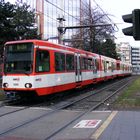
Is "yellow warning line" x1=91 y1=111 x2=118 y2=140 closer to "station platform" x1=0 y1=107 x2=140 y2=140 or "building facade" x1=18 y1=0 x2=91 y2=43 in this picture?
"station platform" x1=0 y1=107 x2=140 y2=140

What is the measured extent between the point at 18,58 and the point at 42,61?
115 centimetres

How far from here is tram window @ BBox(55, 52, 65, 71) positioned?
70.9 feet

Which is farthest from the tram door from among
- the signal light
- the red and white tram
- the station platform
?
the signal light

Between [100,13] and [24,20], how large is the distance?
13732 mm

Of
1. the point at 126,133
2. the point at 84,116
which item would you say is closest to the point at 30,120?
the point at 84,116

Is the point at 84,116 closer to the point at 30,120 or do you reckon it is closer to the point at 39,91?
the point at 30,120

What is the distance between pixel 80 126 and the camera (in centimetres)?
1242

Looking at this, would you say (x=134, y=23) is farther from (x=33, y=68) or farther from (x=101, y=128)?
(x=33, y=68)

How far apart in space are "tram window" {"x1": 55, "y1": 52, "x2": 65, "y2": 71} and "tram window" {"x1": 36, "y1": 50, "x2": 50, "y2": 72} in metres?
1.30

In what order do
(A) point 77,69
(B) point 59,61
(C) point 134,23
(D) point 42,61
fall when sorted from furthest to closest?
(A) point 77,69 < (B) point 59,61 < (D) point 42,61 < (C) point 134,23

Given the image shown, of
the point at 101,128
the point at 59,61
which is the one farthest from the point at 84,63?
the point at 101,128

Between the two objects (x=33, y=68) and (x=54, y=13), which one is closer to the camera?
(x=33, y=68)

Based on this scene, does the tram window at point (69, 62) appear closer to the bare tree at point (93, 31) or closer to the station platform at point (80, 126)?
the station platform at point (80, 126)

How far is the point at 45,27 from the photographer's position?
10081 centimetres
